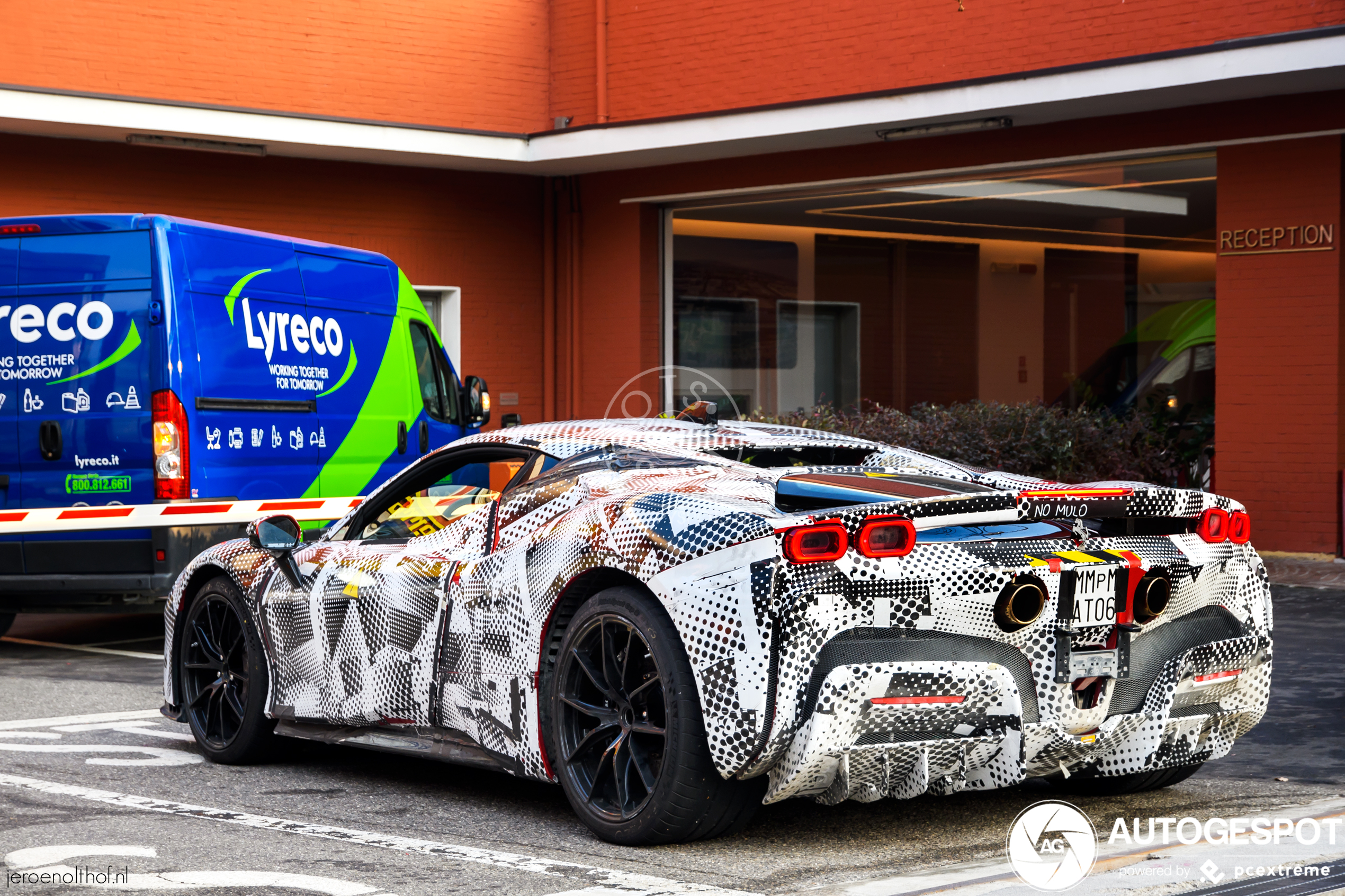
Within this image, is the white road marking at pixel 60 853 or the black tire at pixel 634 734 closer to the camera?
the black tire at pixel 634 734

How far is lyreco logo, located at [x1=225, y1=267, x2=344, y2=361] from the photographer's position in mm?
9844

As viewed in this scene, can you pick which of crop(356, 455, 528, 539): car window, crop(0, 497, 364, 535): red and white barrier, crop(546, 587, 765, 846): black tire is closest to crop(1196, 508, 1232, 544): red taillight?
crop(546, 587, 765, 846): black tire

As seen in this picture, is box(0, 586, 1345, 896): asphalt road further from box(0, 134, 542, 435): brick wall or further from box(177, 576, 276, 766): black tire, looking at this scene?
box(0, 134, 542, 435): brick wall

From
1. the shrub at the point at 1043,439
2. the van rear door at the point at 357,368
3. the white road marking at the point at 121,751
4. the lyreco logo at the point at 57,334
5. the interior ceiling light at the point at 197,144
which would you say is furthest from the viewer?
the interior ceiling light at the point at 197,144

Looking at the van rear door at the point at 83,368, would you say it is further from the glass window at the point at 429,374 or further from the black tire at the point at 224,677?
the black tire at the point at 224,677

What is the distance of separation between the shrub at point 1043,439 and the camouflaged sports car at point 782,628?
727 centimetres

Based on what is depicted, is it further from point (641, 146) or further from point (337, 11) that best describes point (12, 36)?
point (641, 146)

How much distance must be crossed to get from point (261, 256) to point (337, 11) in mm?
7417

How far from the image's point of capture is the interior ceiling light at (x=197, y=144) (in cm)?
1534

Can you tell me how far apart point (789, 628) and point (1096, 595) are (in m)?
1.01

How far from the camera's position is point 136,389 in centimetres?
938

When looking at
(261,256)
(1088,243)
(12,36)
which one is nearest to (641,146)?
(1088,243)

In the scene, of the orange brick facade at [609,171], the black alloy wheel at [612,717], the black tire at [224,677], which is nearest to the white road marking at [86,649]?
the black tire at [224,677]

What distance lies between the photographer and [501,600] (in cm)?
550
